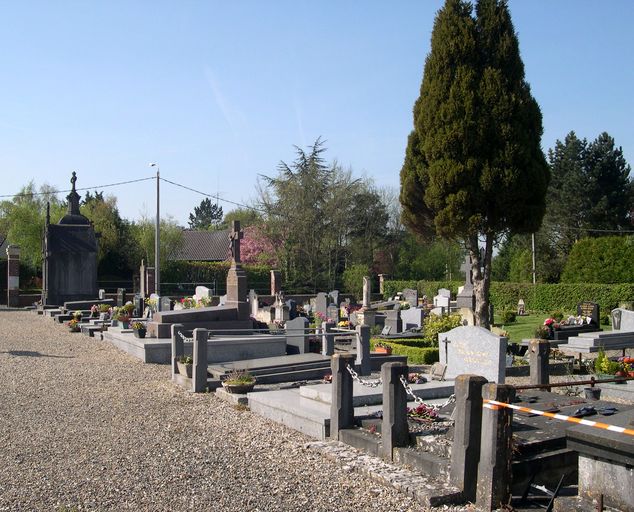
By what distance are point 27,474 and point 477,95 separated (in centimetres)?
1324

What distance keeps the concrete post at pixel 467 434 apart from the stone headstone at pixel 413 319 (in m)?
14.8

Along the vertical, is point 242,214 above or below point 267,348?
above

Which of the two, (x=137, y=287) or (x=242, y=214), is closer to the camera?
(x=137, y=287)

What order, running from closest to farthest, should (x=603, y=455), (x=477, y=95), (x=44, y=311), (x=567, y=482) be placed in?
(x=603, y=455) → (x=567, y=482) → (x=477, y=95) → (x=44, y=311)

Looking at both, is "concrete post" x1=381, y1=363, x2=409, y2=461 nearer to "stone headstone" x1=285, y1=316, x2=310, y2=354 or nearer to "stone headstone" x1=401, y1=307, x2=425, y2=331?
"stone headstone" x1=285, y1=316, x2=310, y2=354

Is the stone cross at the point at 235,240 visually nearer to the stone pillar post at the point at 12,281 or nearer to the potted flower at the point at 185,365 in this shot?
the potted flower at the point at 185,365

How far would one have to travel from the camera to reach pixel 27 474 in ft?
22.6

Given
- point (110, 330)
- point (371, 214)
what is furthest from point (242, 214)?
point (110, 330)

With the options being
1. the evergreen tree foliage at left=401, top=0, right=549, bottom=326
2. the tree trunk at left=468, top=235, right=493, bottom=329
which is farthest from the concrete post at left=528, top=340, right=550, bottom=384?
the evergreen tree foliage at left=401, top=0, right=549, bottom=326

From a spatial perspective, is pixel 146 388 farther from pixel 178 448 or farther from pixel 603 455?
pixel 603 455

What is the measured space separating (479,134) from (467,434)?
1137 cm

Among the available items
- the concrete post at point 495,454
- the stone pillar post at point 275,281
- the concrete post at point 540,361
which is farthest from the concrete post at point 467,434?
the stone pillar post at point 275,281

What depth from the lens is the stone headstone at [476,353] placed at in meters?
9.27

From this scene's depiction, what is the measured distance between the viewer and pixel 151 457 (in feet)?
24.8
